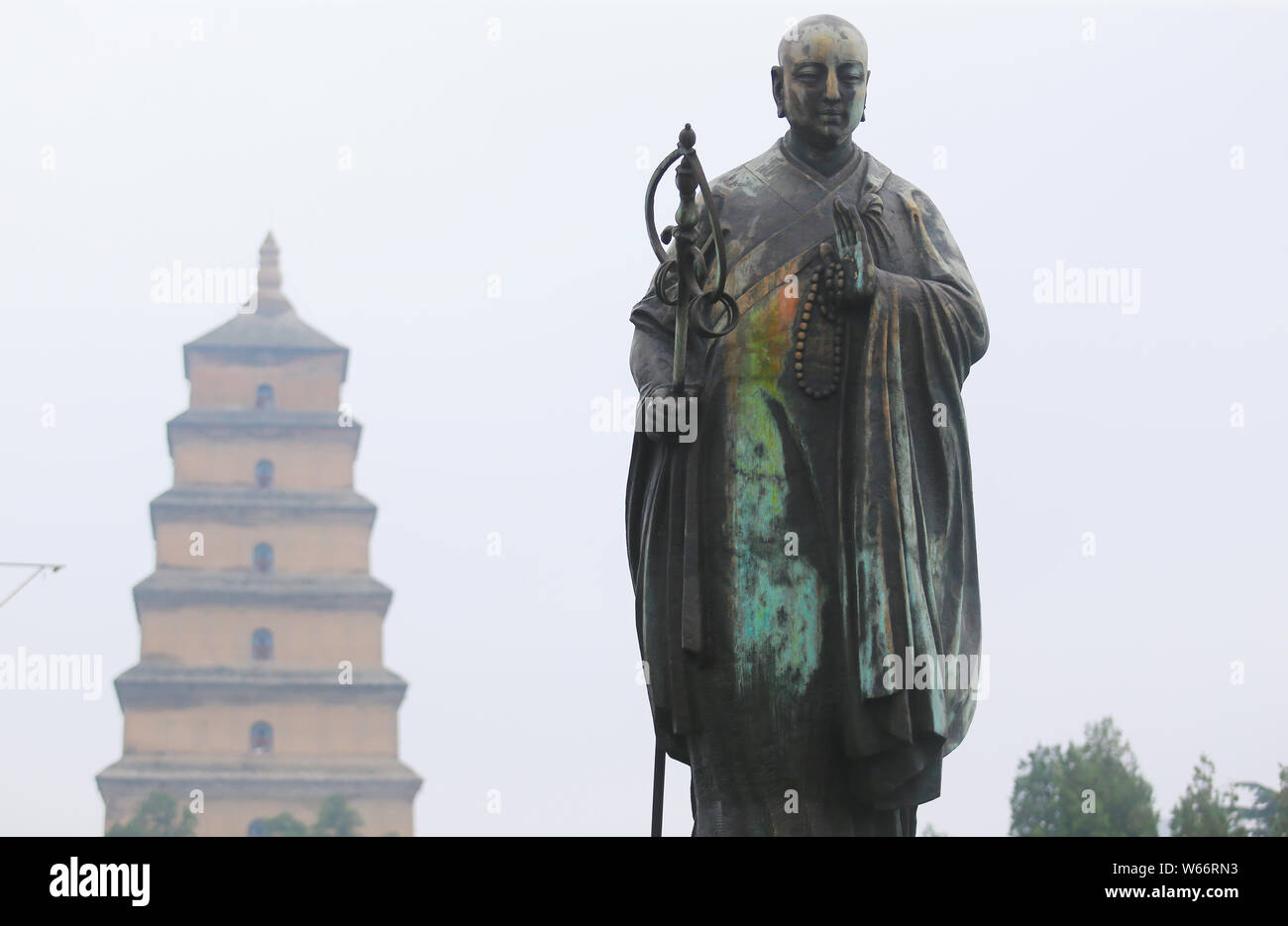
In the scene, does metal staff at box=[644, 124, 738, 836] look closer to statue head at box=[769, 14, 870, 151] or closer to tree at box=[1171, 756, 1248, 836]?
statue head at box=[769, 14, 870, 151]

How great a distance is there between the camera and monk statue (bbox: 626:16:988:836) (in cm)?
996

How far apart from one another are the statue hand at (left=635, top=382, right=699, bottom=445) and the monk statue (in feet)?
0.04

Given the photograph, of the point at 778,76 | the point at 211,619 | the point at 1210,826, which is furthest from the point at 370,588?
the point at 778,76

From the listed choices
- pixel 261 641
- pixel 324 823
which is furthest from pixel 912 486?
pixel 261 641

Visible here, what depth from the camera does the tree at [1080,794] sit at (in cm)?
5144

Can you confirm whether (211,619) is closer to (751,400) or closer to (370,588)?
(370,588)

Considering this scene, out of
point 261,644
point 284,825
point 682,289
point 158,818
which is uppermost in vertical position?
point 261,644

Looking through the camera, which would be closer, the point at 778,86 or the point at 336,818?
the point at 778,86

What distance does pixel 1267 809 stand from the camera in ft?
143

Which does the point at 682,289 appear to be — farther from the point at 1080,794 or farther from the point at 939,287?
the point at 1080,794

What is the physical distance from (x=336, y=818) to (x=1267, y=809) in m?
52.2

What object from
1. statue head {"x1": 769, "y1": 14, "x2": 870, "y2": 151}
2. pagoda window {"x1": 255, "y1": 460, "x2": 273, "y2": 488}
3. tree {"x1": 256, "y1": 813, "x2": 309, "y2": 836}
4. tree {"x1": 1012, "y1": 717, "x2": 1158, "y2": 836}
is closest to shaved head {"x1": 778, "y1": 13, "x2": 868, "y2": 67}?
statue head {"x1": 769, "y1": 14, "x2": 870, "y2": 151}

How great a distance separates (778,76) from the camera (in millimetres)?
10539
